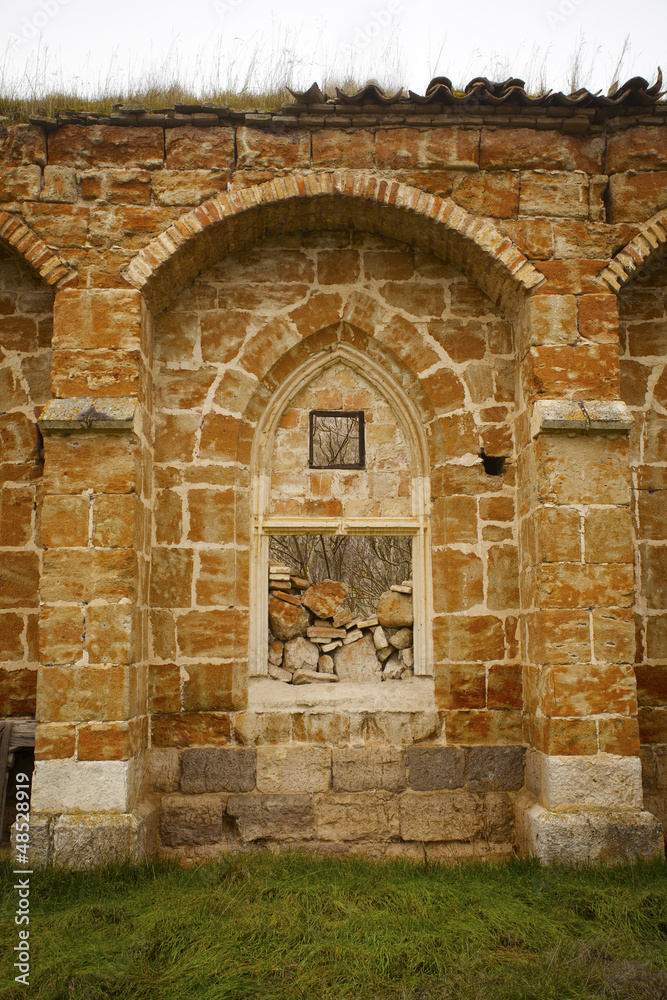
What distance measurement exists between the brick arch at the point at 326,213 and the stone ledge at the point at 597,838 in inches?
134

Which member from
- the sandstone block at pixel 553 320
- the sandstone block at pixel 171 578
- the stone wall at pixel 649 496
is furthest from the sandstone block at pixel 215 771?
the sandstone block at pixel 553 320

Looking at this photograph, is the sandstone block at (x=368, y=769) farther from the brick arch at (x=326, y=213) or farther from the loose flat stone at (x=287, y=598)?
the brick arch at (x=326, y=213)

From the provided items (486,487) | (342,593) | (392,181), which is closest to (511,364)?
(486,487)

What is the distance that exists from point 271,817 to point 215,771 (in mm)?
480

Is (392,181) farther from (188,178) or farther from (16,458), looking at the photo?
(16,458)

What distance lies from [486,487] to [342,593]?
1328mm

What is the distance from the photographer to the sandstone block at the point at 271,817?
4.90m

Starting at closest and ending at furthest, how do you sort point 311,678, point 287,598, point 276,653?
point 311,678
point 276,653
point 287,598

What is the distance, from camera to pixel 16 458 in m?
5.40

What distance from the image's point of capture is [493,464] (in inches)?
213

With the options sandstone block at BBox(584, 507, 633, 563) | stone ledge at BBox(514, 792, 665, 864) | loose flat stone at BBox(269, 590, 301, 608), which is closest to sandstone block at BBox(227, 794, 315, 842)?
loose flat stone at BBox(269, 590, 301, 608)

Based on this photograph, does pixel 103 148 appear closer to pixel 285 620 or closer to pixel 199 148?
pixel 199 148

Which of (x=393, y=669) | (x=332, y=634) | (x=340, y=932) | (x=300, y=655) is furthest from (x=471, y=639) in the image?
(x=340, y=932)

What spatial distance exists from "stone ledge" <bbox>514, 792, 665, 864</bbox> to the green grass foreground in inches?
3.7
